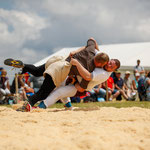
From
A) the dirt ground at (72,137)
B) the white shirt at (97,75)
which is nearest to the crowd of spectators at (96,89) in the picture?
the white shirt at (97,75)

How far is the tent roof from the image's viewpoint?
57.3 ft

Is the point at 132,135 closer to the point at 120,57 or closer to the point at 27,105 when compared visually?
the point at 27,105

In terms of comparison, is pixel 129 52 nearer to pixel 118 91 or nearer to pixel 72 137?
pixel 118 91

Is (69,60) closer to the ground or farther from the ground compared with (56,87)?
farther from the ground

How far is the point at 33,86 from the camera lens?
11352 millimetres

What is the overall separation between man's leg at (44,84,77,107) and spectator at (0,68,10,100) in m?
5.34

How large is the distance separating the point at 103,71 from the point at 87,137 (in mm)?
2465

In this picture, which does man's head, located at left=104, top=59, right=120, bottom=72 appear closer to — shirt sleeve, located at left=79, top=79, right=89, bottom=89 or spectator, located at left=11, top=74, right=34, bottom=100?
shirt sleeve, located at left=79, top=79, right=89, bottom=89

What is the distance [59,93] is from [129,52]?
595 inches

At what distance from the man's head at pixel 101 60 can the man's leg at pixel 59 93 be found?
27.9 inches

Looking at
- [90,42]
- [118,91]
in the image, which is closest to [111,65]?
[90,42]

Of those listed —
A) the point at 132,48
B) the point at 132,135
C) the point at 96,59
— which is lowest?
the point at 132,135

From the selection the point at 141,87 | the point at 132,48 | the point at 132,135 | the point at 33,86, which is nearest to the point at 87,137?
the point at 132,135

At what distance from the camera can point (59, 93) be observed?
512 cm
